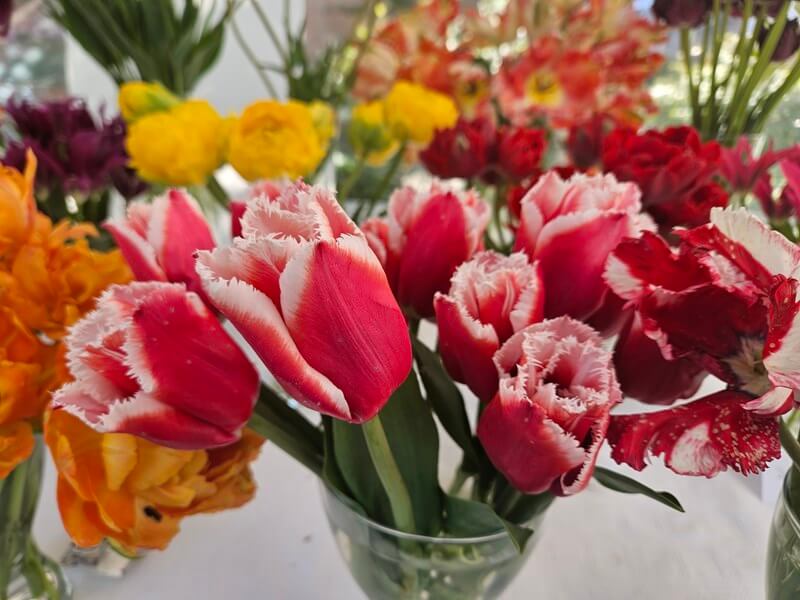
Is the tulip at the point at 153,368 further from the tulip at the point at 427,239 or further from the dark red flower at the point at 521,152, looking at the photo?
the dark red flower at the point at 521,152

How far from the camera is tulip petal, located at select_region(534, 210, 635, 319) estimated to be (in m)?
0.24

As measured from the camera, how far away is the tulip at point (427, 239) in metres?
0.26

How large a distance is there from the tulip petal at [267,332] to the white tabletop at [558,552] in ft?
0.75

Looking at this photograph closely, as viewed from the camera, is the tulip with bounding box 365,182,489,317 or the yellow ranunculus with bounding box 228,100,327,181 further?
the yellow ranunculus with bounding box 228,100,327,181

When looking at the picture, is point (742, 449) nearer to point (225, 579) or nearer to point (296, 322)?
point (296, 322)

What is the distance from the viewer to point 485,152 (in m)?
0.52

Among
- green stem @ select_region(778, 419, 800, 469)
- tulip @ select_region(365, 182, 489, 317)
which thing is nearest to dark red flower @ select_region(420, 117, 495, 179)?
tulip @ select_region(365, 182, 489, 317)

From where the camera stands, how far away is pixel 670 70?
→ 92 centimetres

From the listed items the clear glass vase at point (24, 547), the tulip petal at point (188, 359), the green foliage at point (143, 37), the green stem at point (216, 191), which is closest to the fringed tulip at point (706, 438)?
the tulip petal at point (188, 359)

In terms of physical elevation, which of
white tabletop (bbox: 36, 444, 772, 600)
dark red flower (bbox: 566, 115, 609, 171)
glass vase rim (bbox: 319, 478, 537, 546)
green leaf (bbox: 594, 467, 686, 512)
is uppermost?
dark red flower (bbox: 566, 115, 609, 171)

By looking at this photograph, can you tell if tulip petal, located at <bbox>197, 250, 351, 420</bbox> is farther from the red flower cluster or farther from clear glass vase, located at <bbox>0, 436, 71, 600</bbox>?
the red flower cluster

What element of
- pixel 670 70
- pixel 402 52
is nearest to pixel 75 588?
pixel 402 52

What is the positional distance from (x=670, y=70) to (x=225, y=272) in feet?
2.99

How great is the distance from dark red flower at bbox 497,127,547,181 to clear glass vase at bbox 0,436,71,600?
0.36m
